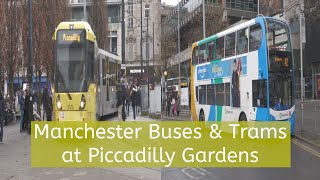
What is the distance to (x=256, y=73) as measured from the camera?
59.9 feet

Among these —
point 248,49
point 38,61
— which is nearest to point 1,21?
point 38,61

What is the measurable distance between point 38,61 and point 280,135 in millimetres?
17549

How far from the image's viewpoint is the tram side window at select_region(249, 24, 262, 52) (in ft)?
59.9

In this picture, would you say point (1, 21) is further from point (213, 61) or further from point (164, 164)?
point (164, 164)

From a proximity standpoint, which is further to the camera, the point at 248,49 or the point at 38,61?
the point at 38,61

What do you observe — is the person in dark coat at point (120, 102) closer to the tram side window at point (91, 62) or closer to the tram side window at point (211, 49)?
the tram side window at point (211, 49)

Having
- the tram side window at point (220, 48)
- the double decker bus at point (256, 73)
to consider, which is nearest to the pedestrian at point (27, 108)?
the double decker bus at point (256, 73)

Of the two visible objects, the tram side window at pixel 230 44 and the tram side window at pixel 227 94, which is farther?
the tram side window at pixel 227 94

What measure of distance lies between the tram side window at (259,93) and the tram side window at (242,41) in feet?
4.89

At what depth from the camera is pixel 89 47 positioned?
17859 mm

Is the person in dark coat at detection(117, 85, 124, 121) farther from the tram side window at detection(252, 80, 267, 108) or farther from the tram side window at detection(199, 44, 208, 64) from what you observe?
the tram side window at detection(252, 80, 267, 108)

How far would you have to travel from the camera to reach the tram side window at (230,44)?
20.4m

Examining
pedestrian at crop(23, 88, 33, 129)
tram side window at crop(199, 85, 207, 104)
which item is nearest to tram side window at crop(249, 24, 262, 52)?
tram side window at crop(199, 85, 207, 104)

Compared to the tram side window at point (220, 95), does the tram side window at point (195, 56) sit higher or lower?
higher
